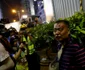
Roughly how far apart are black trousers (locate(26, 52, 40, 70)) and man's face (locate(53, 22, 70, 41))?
10.5 ft

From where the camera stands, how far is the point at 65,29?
2363 mm

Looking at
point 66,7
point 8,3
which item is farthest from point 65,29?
point 8,3

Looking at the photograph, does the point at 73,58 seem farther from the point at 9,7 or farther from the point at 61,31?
the point at 9,7

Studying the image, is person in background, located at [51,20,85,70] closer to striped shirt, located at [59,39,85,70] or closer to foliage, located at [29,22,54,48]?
striped shirt, located at [59,39,85,70]

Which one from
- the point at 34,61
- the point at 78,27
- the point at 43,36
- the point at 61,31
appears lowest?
the point at 34,61

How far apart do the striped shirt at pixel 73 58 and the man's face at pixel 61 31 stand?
171 mm

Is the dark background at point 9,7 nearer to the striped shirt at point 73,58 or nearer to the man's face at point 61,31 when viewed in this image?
the man's face at point 61,31

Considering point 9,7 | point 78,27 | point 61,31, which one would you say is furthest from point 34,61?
point 9,7

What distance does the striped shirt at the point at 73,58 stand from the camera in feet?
6.91

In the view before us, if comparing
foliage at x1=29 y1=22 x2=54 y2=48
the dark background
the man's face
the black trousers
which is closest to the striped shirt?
the man's face

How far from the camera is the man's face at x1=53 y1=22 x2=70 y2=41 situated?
2301 millimetres

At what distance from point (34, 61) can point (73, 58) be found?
142 inches

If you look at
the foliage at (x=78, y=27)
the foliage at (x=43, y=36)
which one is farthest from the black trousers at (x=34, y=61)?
the foliage at (x=78, y=27)

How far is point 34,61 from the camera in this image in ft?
18.4
